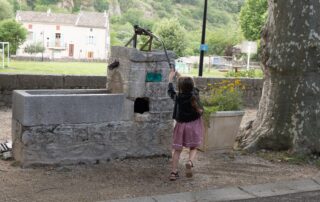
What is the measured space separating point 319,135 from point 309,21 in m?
1.76

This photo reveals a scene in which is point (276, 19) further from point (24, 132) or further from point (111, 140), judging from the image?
point (24, 132)

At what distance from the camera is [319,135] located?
7.42 meters

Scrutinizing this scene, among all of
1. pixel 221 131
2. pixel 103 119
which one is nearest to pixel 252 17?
pixel 221 131

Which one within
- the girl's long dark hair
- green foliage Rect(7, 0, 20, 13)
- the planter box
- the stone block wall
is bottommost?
the planter box

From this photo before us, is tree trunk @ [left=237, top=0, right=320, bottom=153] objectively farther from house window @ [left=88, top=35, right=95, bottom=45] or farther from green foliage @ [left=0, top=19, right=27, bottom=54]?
house window @ [left=88, top=35, right=95, bottom=45]

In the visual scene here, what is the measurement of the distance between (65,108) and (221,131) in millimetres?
2629

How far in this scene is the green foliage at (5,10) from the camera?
226 feet

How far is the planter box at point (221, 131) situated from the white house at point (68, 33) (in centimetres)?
6269

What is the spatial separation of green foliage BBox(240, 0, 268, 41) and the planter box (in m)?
58.9

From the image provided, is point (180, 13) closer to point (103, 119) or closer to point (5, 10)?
point (5, 10)

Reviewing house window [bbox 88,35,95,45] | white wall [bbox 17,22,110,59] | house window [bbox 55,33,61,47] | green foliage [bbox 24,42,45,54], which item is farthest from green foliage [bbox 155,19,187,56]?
house window [bbox 55,33,61,47]

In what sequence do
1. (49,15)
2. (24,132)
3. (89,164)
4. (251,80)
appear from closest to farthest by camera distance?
(24,132), (89,164), (251,80), (49,15)

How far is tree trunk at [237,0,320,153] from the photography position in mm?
7367

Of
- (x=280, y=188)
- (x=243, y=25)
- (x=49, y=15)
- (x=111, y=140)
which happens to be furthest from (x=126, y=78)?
(x=49, y=15)
